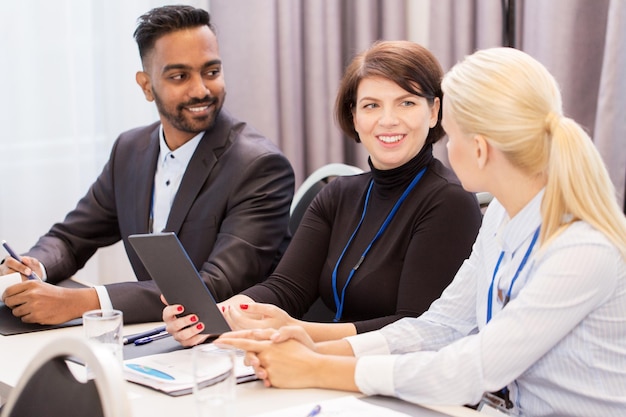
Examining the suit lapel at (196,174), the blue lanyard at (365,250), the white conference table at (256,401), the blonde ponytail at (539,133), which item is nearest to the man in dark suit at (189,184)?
the suit lapel at (196,174)

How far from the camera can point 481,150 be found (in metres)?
1.55

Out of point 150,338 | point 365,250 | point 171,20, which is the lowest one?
point 150,338

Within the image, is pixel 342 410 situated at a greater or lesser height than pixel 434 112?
lesser

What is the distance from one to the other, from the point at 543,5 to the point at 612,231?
1611 mm

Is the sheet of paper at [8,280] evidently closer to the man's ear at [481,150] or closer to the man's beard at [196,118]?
the man's beard at [196,118]

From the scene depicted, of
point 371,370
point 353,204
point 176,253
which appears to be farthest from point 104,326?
point 353,204

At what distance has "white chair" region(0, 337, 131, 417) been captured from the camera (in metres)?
1.05

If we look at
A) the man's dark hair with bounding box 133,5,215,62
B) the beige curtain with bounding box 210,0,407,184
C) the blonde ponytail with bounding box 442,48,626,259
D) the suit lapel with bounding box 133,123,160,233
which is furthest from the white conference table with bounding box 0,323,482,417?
the beige curtain with bounding box 210,0,407,184

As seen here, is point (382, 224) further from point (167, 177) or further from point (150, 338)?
point (167, 177)

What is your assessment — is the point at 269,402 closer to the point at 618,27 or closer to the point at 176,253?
the point at 176,253

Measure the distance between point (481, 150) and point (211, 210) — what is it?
1.09 meters

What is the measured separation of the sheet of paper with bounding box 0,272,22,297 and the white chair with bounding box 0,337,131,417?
3.36ft

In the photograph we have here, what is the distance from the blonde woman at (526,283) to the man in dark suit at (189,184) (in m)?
0.81

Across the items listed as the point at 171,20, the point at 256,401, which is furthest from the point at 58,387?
the point at 171,20
